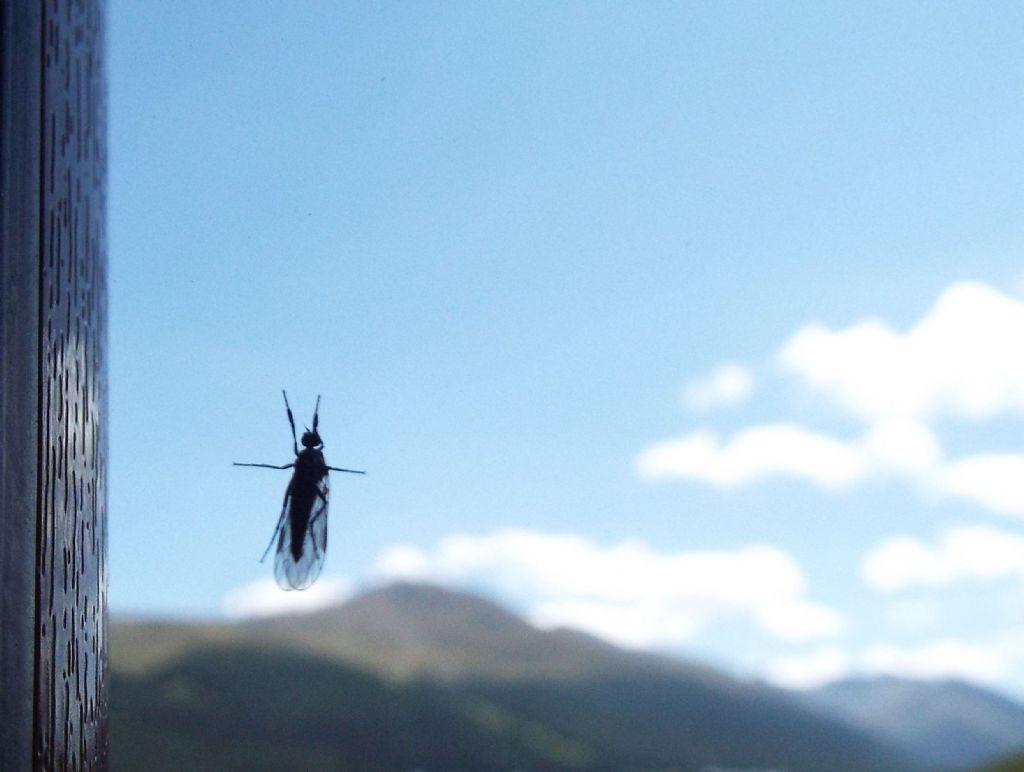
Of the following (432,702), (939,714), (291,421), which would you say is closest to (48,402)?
(291,421)

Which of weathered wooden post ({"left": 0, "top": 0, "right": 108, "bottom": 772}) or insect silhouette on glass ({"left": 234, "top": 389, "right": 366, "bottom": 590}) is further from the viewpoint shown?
insect silhouette on glass ({"left": 234, "top": 389, "right": 366, "bottom": 590})

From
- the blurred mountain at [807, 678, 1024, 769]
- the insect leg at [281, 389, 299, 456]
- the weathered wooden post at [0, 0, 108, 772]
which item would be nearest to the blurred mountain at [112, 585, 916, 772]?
the blurred mountain at [807, 678, 1024, 769]

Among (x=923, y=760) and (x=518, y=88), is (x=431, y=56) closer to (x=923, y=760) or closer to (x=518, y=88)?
(x=518, y=88)

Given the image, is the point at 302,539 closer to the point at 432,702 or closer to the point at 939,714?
the point at 432,702

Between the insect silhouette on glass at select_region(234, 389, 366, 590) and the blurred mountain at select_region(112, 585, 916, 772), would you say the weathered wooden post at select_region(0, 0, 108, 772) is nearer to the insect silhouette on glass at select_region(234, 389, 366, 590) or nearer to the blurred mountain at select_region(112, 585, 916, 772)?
the insect silhouette on glass at select_region(234, 389, 366, 590)

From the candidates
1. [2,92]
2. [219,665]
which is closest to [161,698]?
[219,665]

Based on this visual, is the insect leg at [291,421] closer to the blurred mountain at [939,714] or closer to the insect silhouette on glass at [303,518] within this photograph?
the insect silhouette on glass at [303,518]
